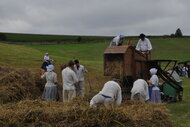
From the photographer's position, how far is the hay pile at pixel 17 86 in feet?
35.1

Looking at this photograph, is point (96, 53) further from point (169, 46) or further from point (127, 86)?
point (127, 86)

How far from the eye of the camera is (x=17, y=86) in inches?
443

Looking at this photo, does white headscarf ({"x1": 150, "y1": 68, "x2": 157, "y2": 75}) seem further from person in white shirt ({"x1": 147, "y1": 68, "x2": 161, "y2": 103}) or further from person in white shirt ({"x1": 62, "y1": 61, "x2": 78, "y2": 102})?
person in white shirt ({"x1": 62, "y1": 61, "x2": 78, "y2": 102})

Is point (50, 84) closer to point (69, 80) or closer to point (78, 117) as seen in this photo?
point (69, 80)

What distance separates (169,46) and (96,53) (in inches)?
535

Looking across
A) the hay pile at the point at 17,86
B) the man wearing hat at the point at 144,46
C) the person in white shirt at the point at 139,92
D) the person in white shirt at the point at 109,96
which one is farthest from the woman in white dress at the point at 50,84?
the person in white shirt at the point at 109,96

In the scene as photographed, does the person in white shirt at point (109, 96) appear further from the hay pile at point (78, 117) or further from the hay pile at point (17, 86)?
the hay pile at point (17, 86)

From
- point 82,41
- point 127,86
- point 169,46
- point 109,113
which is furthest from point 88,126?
point 82,41

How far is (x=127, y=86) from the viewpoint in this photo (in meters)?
11.6

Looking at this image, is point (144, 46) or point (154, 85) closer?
point (154, 85)

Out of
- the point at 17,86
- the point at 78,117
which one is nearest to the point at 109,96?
the point at 78,117

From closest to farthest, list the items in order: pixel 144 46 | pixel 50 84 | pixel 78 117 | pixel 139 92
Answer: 1. pixel 78 117
2. pixel 139 92
3. pixel 50 84
4. pixel 144 46

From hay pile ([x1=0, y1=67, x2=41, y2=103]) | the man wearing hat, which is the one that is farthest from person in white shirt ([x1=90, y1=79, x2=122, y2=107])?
the man wearing hat

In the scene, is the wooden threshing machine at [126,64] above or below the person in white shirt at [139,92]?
above
